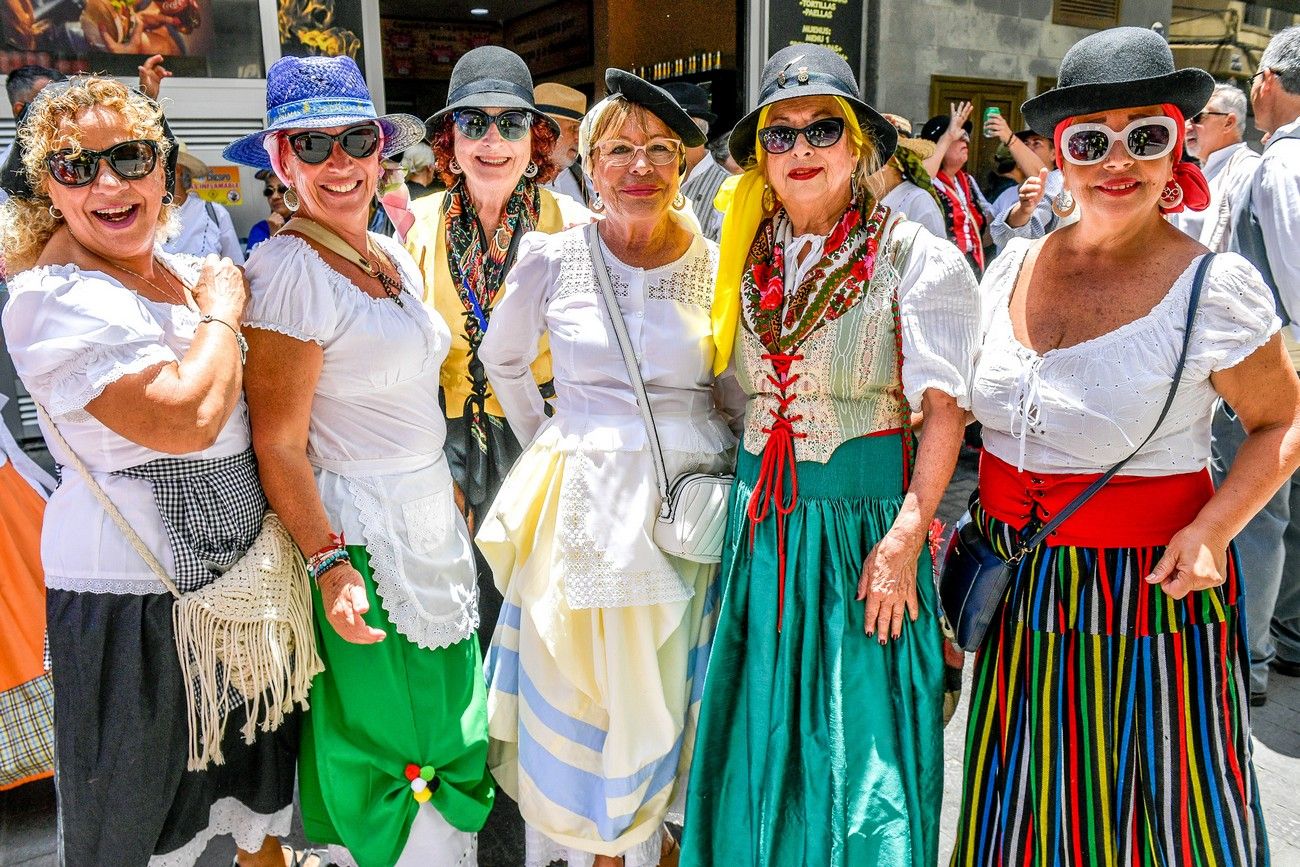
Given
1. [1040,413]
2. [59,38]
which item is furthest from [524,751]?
[59,38]

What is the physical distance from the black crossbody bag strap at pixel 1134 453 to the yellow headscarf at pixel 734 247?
79 cm

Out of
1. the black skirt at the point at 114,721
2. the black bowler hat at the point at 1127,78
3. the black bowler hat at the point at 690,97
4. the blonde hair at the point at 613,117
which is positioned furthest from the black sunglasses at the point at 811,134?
the black bowler hat at the point at 690,97

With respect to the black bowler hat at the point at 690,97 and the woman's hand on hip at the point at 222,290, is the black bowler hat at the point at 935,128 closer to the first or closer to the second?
the black bowler hat at the point at 690,97

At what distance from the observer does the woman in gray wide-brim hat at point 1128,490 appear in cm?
192

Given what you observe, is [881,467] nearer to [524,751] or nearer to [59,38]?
[524,751]

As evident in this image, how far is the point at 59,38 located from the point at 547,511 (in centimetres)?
500

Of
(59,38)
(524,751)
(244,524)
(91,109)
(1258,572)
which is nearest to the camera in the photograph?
(91,109)

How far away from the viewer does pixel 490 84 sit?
3.14 meters

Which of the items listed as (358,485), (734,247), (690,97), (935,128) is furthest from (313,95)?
(935,128)

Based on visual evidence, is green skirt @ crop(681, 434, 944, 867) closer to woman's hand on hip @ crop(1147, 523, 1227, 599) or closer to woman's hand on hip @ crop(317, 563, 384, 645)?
woman's hand on hip @ crop(1147, 523, 1227, 599)

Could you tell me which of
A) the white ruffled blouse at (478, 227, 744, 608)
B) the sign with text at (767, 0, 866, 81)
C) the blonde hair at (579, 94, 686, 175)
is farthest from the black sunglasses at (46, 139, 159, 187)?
the sign with text at (767, 0, 866, 81)

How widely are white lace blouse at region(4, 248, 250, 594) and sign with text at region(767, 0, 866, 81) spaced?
647 centimetres

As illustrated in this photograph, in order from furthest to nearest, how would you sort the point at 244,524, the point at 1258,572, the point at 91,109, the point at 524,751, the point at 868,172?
the point at 1258,572, the point at 524,751, the point at 868,172, the point at 244,524, the point at 91,109

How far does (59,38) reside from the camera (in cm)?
546
